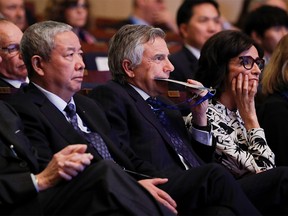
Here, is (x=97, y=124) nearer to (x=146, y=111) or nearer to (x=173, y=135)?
(x=146, y=111)

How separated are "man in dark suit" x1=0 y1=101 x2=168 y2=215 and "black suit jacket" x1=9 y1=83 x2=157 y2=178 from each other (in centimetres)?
15

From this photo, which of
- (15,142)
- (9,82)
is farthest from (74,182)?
(9,82)

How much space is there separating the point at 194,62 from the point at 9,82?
4.49ft

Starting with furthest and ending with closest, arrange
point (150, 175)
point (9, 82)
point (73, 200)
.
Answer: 1. point (9, 82)
2. point (150, 175)
3. point (73, 200)

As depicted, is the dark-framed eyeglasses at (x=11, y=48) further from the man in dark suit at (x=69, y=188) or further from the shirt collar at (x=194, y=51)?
the shirt collar at (x=194, y=51)

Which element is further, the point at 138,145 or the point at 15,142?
the point at 138,145

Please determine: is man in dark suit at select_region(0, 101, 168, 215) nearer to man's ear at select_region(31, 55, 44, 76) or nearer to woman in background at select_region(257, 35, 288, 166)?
man's ear at select_region(31, 55, 44, 76)

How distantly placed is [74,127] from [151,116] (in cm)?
38

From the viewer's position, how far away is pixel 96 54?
4.48 metres

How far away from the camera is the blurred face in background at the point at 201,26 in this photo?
4.96 m

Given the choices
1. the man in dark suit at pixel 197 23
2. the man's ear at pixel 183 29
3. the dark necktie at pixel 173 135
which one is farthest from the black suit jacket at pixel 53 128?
the man's ear at pixel 183 29

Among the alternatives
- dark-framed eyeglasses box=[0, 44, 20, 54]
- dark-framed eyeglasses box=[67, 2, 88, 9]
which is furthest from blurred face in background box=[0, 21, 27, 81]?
dark-framed eyeglasses box=[67, 2, 88, 9]

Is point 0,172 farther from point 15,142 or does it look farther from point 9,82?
point 9,82

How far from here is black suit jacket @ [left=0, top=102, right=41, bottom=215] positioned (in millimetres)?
2605
